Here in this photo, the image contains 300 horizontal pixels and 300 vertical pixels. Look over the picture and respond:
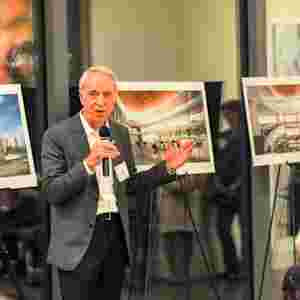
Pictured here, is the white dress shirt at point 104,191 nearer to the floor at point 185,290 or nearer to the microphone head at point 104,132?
the microphone head at point 104,132

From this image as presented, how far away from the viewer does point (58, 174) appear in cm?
330

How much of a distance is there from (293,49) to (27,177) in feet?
7.18

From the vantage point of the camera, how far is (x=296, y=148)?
464 cm

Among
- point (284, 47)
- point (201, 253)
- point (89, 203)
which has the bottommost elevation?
point (201, 253)

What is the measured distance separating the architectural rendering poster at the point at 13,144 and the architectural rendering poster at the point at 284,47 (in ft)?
6.09

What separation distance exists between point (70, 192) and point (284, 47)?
238 centimetres

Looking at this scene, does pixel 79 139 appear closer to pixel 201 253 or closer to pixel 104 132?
pixel 104 132

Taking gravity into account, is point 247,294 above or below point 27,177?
below

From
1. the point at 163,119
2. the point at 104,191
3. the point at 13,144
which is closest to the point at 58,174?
the point at 104,191

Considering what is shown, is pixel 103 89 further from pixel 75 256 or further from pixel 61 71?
pixel 61 71

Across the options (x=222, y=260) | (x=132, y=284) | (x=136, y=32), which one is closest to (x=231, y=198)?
(x=222, y=260)

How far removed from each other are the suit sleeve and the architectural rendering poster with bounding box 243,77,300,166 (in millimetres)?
1520

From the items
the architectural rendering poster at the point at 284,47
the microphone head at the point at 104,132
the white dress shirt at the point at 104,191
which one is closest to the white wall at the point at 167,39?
the architectural rendering poster at the point at 284,47

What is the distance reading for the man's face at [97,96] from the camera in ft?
11.0
